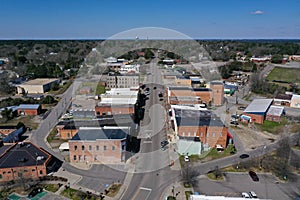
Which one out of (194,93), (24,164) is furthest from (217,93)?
(24,164)

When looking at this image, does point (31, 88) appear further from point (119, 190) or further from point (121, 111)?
point (119, 190)

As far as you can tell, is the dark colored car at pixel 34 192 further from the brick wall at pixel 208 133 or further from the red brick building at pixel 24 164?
the brick wall at pixel 208 133

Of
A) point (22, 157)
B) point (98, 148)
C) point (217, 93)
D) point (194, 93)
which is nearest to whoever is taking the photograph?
point (22, 157)

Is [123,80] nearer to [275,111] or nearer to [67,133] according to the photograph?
[67,133]

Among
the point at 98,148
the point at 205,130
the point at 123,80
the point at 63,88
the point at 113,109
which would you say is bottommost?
the point at 98,148

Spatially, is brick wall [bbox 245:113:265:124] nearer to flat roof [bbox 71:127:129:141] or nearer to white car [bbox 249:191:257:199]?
white car [bbox 249:191:257:199]

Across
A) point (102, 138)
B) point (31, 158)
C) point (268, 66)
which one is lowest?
point (31, 158)

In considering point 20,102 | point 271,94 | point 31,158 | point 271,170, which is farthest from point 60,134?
point 271,94
